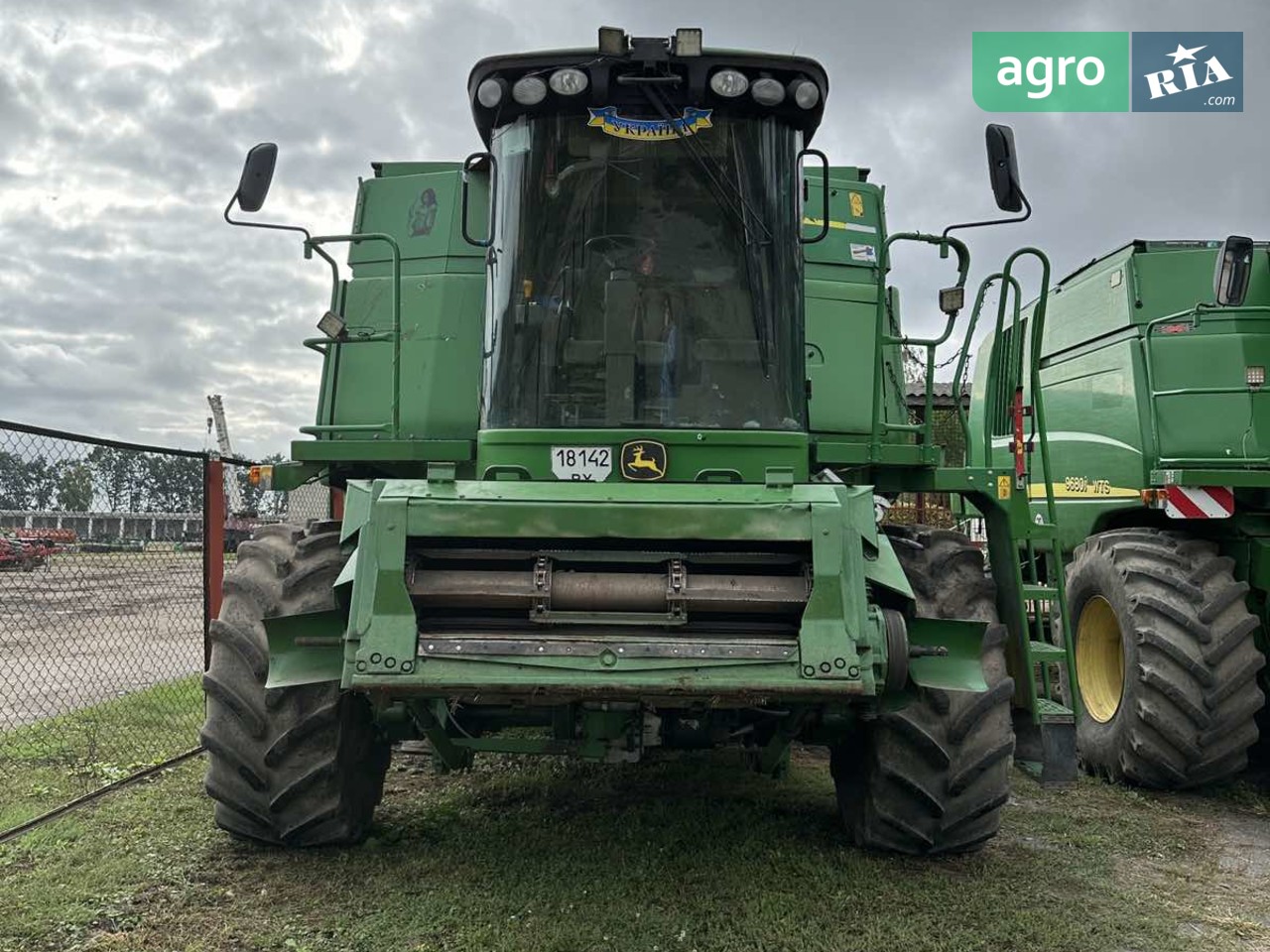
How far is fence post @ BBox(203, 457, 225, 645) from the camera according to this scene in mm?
6535

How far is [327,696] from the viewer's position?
4012mm

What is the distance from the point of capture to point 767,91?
4.25 m

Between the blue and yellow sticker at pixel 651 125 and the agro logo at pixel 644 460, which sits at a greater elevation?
the blue and yellow sticker at pixel 651 125

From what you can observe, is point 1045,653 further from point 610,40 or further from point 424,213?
point 424,213

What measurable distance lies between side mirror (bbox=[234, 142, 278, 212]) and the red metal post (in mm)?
2696

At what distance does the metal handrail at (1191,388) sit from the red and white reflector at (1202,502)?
0.27m

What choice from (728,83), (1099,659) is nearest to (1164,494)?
(1099,659)

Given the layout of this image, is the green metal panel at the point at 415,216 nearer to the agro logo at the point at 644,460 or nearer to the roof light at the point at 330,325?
the roof light at the point at 330,325

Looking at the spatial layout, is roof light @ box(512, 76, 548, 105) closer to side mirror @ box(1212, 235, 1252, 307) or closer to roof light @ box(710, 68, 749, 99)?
roof light @ box(710, 68, 749, 99)

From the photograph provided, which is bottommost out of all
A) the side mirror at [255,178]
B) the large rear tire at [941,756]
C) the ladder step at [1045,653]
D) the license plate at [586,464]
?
the large rear tire at [941,756]

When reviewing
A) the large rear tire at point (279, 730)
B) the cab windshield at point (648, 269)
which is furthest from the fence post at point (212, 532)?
the cab windshield at point (648, 269)

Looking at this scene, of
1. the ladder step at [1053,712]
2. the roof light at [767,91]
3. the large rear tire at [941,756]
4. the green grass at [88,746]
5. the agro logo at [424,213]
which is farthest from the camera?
the agro logo at [424,213]

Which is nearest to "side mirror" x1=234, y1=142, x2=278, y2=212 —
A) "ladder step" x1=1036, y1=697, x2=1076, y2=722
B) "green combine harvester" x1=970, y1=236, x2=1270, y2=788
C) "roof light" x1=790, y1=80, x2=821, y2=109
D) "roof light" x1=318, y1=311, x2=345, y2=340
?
"roof light" x1=318, y1=311, x2=345, y2=340

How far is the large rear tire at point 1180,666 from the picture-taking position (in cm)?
Result: 531
